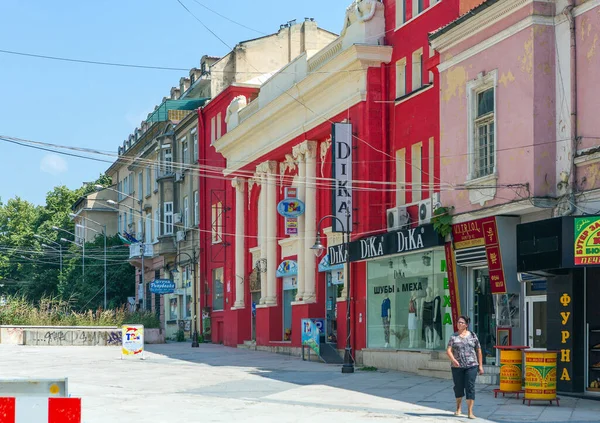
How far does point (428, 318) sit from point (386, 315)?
267 cm

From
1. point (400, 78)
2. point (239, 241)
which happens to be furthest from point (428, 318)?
point (239, 241)

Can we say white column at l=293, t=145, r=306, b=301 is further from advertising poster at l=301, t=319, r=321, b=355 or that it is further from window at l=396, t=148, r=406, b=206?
window at l=396, t=148, r=406, b=206

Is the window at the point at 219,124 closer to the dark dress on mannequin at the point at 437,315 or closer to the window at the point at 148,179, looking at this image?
the window at the point at 148,179

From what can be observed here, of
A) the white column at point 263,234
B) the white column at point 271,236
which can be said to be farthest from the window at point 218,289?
the white column at point 271,236

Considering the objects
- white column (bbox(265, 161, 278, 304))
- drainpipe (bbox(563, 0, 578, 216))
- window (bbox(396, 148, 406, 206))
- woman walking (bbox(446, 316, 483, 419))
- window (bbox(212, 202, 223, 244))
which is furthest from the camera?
window (bbox(212, 202, 223, 244))

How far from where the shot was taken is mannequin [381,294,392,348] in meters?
31.8

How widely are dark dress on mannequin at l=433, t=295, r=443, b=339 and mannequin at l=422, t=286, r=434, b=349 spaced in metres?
0.20

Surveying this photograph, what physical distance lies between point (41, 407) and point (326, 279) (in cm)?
2766

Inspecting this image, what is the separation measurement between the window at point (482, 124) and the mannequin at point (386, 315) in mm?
7678

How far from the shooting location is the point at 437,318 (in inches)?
1144

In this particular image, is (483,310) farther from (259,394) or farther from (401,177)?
(259,394)

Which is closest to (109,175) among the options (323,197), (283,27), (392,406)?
(283,27)

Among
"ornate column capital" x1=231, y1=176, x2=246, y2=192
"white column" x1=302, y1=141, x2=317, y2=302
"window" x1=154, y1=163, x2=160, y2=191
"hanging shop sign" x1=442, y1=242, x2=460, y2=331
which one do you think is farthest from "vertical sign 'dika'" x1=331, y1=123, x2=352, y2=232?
"window" x1=154, y1=163, x2=160, y2=191

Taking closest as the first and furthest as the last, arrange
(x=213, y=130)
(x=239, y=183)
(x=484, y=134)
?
(x=484, y=134)
(x=239, y=183)
(x=213, y=130)
